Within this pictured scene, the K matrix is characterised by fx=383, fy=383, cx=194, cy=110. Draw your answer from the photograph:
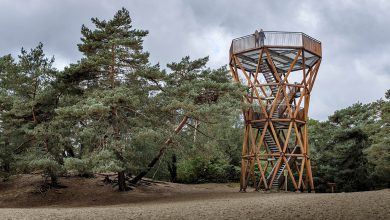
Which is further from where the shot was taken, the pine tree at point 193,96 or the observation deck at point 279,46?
the observation deck at point 279,46

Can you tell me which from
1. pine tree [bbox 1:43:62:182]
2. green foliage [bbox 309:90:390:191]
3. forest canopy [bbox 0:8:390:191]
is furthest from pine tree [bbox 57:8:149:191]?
green foliage [bbox 309:90:390:191]

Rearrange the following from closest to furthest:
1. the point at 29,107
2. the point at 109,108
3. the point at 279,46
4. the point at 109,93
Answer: the point at 109,108, the point at 109,93, the point at 29,107, the point at 279,46

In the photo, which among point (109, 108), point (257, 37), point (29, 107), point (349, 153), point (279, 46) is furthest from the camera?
point (349, 153)

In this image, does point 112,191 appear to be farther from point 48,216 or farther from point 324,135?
point 324,135

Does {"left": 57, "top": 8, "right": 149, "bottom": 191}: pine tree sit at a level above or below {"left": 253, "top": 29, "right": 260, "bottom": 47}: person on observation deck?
below

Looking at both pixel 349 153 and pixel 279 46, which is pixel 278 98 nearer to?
pixel 279 46

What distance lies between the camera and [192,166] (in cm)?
2872

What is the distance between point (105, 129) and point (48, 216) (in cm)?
664

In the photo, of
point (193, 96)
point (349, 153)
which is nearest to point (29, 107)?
point (193, 96)

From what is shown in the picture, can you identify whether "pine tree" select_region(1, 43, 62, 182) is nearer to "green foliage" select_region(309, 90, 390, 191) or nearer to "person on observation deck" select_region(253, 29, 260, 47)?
"person on observation deck" select_region(253, 29, 260, 47)

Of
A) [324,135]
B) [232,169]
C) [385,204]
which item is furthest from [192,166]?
[385,204]

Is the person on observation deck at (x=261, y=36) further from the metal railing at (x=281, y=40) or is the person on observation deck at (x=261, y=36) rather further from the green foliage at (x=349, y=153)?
the green foliage at (x=349, y=153)

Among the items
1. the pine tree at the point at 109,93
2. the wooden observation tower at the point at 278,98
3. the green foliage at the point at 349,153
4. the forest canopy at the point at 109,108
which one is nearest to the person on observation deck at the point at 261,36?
the wooden observation tower at the point at 278,98

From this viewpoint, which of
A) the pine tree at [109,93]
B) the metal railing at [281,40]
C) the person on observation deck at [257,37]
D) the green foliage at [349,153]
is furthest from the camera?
the green foliage at [349,153]
